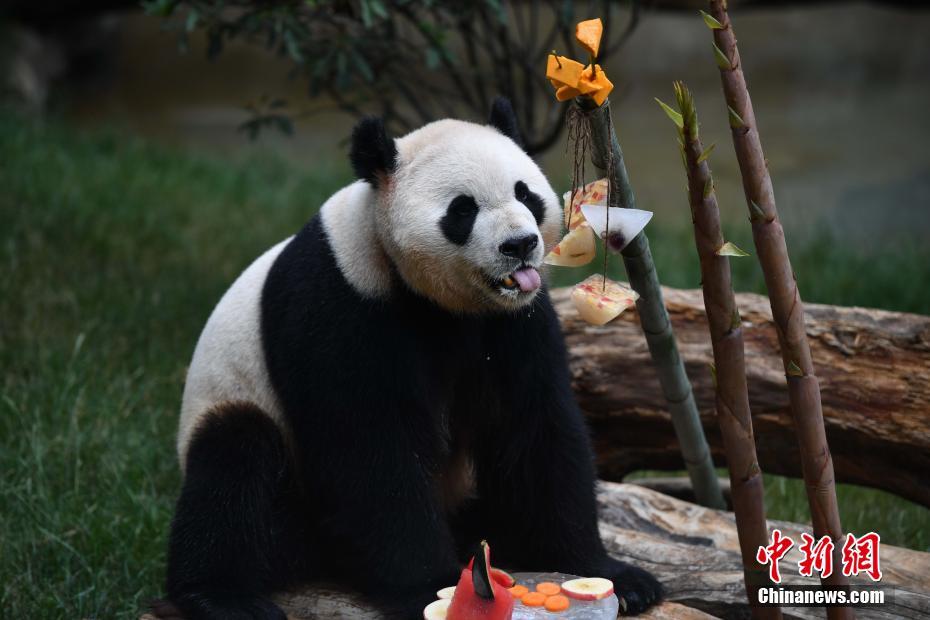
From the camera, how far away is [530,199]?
247 centimetres

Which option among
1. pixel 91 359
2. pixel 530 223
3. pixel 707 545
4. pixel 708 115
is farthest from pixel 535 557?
pixel 708 115

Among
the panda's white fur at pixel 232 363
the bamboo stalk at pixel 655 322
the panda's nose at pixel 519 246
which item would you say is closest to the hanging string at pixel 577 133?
the bamboo stalk at pixel 655 322

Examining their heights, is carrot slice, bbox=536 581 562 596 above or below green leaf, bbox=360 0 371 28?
below

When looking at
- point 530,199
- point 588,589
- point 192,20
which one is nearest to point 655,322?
point 530,199

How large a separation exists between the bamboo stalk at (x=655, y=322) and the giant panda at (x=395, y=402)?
21 cm

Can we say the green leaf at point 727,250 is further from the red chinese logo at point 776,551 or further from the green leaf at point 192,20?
the green leaf at point 192,20

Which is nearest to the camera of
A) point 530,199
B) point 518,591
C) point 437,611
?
point 437,611

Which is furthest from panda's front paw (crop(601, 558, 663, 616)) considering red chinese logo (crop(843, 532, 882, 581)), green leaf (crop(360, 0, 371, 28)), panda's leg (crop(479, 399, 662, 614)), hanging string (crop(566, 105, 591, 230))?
green leaf (crop(360, 0, 371, 28))

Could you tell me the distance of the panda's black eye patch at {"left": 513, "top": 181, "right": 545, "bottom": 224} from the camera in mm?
2434

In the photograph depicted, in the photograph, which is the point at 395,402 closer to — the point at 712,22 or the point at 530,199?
the point at 530,199

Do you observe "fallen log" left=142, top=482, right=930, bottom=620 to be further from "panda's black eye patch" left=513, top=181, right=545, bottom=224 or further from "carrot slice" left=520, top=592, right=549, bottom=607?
"panda's black eye patch" left=513, top=181, right=545, bottom=224

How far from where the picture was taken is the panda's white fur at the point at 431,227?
93.7 inches

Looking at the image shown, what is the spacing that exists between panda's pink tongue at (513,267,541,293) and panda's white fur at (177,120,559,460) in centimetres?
3

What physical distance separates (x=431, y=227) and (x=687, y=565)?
4.03 ft
